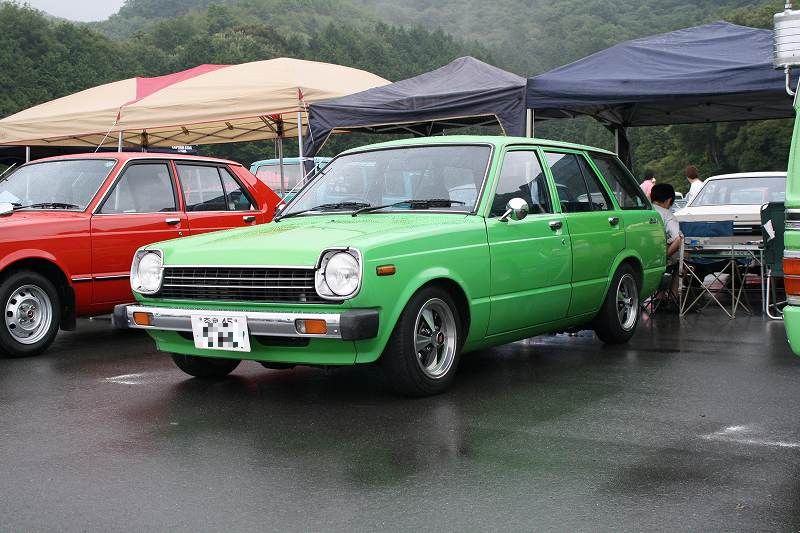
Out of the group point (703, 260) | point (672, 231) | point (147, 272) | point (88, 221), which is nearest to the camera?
point (147, 272)

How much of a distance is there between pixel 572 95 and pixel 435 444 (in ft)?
20.8

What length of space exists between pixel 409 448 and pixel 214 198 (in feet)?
17.2

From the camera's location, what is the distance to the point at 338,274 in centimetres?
500

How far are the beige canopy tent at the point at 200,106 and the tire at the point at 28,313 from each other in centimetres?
559

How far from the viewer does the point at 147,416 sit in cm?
516

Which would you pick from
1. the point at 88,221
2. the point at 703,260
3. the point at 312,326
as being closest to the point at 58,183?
the point at 88,221

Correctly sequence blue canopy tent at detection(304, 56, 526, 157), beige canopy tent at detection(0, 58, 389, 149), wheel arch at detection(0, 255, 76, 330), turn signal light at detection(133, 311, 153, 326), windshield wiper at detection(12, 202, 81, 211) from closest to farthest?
turn signal light at detection(133, 311, 153, 326)
wheel arch at detection(0, 255, 76, 330)
windshield wiper at detection(12, 202, 81, 211)
blue canopy tent at detection(304, 56, 526, 157)
beige canopy tent at detection(0, 58, 389, 149)

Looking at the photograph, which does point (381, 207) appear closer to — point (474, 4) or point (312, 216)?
point (312, 216)

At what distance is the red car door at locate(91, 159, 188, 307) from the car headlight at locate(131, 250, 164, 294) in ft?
7.24

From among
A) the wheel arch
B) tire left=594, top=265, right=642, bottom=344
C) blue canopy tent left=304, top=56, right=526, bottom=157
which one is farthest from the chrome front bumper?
blue canopy tent left=304, top=56, right=526, bottom=157

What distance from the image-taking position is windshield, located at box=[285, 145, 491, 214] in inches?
238

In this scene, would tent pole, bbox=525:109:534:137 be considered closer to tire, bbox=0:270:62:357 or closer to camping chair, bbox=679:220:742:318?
camping chair, bbox=679:220:742:318

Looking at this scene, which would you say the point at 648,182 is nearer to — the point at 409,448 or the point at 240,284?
the point at 240,284

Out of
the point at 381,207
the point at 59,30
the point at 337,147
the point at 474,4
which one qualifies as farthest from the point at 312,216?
the point at 474,4
